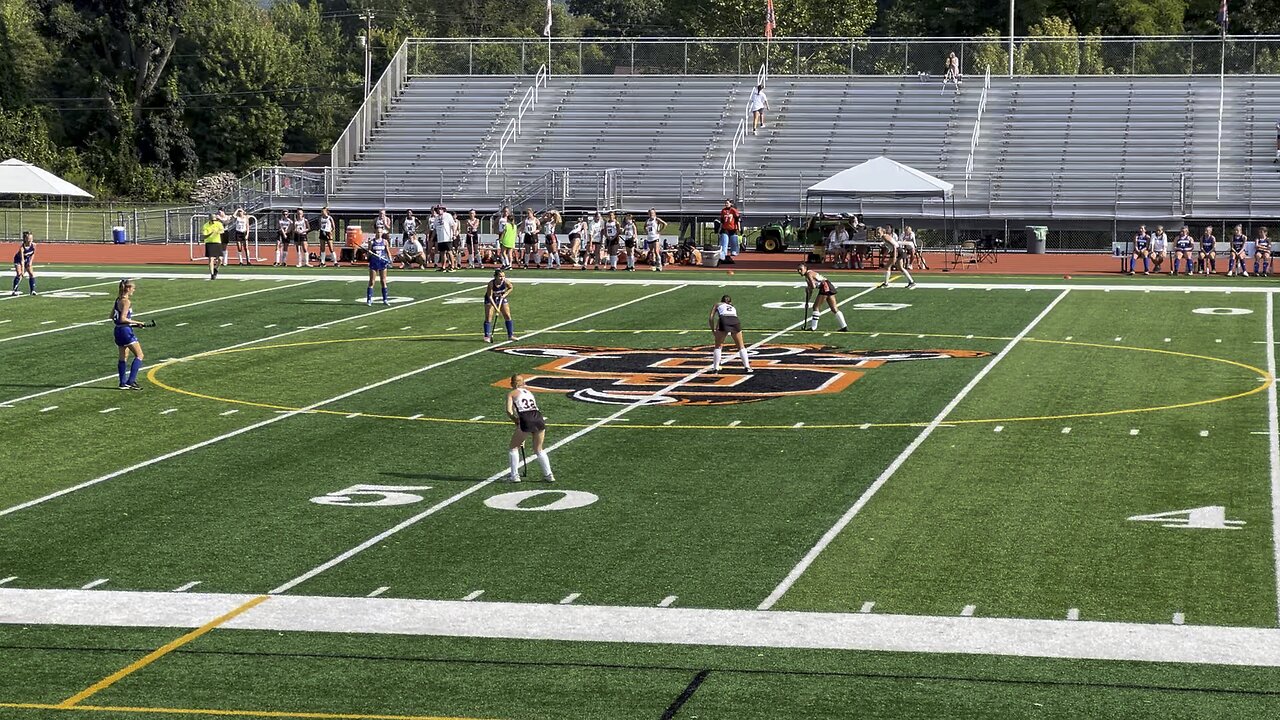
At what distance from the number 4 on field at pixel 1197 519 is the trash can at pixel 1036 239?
40524 mm

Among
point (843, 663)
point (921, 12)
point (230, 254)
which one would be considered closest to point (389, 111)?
point (230, 254)

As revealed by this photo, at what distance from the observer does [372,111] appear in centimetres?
7156

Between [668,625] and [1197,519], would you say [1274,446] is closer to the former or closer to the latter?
[1197,519]

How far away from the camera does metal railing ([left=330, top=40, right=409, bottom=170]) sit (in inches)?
2697

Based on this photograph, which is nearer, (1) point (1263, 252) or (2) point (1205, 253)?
(1) point (1263, 252)

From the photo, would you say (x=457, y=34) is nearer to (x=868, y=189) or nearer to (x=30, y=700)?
(x=868, y=189)

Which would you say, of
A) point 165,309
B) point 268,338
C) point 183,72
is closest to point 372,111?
point 165,309

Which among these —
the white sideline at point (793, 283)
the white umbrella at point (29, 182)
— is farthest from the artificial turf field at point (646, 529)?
the white umbrella at point (29, 182)

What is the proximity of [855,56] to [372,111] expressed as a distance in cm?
1827

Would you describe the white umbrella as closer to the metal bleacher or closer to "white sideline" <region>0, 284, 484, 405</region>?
the metal bleacher

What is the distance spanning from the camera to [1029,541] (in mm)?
18109

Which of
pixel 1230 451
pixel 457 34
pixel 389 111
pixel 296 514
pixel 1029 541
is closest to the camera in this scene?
pixel 1029 541

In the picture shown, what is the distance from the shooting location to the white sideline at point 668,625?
1434 centimetres

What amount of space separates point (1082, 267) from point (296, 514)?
38175 mm
